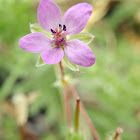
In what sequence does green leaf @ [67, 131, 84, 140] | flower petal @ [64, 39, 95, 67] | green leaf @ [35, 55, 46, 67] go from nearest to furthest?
flower petal @ [64, 39, 95, 67]
green leaf @ [35, 55, 46, 67]
green leaf @ [67, 131, 84, 140]

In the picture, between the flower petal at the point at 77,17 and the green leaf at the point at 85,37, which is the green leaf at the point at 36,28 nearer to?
the flower petal at the point at 77,17

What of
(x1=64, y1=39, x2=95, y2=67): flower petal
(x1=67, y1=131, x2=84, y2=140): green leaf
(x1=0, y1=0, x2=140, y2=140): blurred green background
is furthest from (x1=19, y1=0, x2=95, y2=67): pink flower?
(x1=0, y1=0, x2=140, y2=140): blurred green background

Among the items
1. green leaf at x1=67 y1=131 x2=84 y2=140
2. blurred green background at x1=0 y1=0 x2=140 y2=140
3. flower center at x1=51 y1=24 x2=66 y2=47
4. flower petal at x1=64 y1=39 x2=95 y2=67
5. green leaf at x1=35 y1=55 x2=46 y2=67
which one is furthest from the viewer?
blurred green background at x1=0 y1=0 x2=140 y2=140

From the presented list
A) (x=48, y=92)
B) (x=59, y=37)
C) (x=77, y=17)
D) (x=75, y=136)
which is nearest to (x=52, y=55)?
(x=59, y=37)

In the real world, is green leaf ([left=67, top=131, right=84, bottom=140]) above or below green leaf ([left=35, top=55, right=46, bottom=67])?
below

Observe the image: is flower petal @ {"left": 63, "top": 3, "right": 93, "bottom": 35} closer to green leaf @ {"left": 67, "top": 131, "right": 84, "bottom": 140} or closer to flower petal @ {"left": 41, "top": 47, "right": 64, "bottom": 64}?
flower petal @ {"left": 41, "top": 47, "right": 64, "bottom": 64}

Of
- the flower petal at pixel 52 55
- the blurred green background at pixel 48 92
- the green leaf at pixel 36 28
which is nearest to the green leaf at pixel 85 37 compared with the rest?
the flower petal at pixel 52 55
